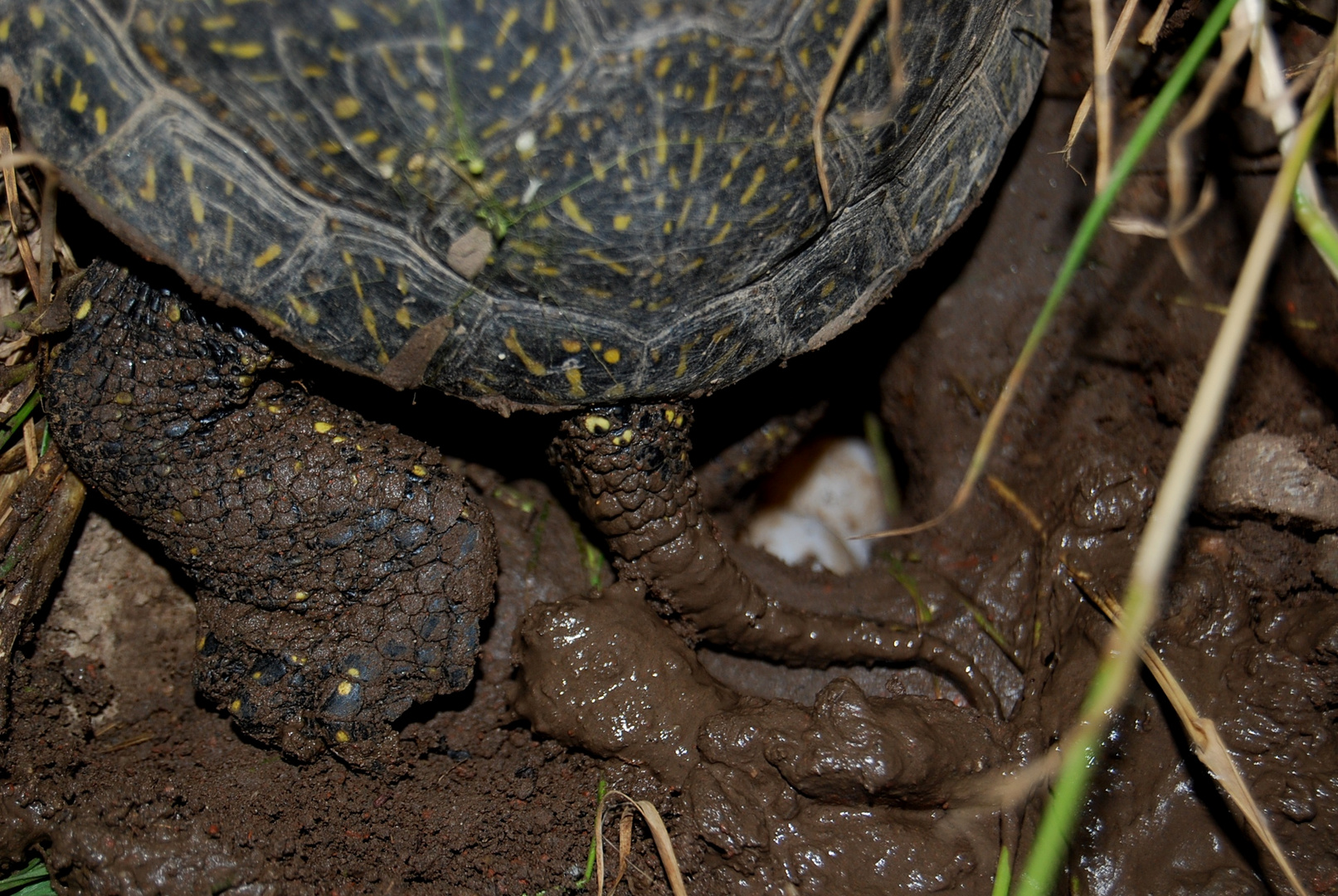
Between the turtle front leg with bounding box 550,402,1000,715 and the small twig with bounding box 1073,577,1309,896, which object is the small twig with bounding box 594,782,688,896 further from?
the small twig with bounding box 1073,577,1309,896

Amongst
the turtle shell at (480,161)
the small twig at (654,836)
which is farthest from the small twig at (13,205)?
the small twig at (654,836)

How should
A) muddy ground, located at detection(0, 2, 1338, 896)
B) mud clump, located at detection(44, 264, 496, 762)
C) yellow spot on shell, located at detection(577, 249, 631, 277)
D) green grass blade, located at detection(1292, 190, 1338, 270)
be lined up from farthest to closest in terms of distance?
1. muddy ground, located at detection(0, 2, 1338, 896)
2. mud clump, located at detection(44, 264, 496, 762)
3. yellow spot on shell, located at detection(577, 249, 631, 277)
4. green grass blade, located at detection(1292, 190, 1338, 270)

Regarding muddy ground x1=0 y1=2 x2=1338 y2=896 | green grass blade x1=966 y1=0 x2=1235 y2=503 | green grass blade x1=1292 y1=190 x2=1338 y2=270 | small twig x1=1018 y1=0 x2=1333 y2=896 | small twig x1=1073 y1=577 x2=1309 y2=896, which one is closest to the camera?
small twig x1=1018 y1=0 x2=1333 y2=896

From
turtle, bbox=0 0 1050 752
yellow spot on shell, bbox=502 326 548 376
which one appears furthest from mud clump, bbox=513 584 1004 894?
yellow spot on shell, bbox=502 326 548 376

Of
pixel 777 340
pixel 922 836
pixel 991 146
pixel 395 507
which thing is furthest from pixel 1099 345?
pixel 395 507

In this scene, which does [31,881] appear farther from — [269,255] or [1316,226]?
[1316,226]

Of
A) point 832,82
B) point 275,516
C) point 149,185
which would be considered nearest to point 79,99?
point 149,185
